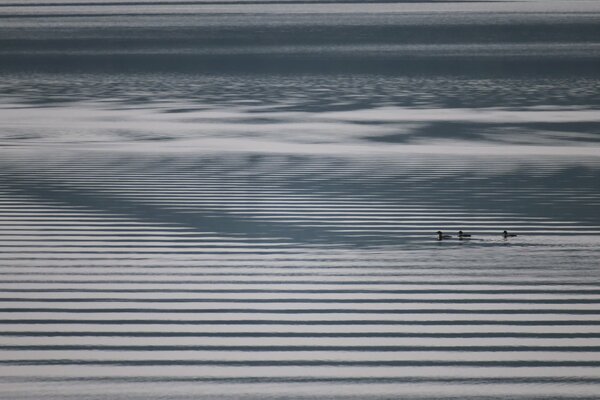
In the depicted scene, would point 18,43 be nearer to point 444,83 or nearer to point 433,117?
point 444,83

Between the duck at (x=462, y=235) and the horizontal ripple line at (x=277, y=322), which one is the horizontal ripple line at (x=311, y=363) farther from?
the duck at (x=462, y=235)

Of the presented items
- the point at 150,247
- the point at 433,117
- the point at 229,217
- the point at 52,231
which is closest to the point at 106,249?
the point at 150,247

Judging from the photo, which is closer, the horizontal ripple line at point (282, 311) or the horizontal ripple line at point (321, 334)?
the horizontal ripple line at point (321, 334)

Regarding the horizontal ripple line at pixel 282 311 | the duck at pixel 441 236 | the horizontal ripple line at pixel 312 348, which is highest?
the horizontal ripple line at pixel 312 348

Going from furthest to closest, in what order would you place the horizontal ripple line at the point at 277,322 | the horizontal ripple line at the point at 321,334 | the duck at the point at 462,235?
the duck at the point at 462,235 < the horizontal ripple line at the point at 277,322 < the horizontal ripple line at the point at 321,334

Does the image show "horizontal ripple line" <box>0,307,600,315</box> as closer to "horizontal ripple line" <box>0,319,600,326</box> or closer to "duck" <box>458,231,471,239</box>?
"horizontal ripple line" <box>0,319,600,326</box>

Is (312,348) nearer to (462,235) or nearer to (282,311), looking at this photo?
(282,311)

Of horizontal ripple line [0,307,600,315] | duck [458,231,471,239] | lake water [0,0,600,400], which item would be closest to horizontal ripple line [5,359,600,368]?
lake water [0,0,600,400]

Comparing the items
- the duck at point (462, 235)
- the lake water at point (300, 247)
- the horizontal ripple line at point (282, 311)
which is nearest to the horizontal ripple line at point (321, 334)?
the lake water at point (300, 247)
